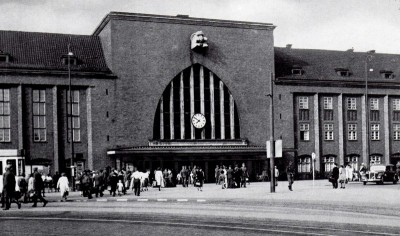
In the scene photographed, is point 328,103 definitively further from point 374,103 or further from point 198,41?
point 198,41

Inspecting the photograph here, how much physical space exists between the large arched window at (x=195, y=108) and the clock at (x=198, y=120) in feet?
0.90

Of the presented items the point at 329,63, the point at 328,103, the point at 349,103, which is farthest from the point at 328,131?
the point at 329,63

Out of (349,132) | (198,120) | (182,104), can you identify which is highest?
(182,104)

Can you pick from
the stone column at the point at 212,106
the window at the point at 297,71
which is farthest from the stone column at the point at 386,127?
the stone column at the point at 212,106

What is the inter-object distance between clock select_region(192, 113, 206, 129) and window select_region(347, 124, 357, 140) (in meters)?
15.1

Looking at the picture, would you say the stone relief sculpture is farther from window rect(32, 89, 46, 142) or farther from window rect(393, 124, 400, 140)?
window rect(393, 124, 400, 140)

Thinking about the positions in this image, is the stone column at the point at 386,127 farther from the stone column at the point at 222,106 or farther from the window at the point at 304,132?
the stone column at the point at 222,106

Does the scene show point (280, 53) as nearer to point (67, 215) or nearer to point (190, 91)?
point (190, 91)

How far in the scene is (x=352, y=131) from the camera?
60.1 metres

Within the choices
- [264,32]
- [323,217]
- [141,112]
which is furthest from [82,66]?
[323,217]

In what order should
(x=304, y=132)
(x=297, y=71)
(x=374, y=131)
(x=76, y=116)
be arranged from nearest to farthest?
(x=76, y=116) < (x=304, y=132) < (x=297, y=71) < (x=374, y=131)

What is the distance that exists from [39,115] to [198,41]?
47.7 feet

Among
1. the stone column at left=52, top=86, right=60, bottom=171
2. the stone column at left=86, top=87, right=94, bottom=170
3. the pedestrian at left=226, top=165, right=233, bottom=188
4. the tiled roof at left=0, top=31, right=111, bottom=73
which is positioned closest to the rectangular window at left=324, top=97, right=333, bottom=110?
the tiled roof at left=0, top=31, right=111, bottom=73

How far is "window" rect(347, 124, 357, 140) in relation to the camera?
2355 inches
